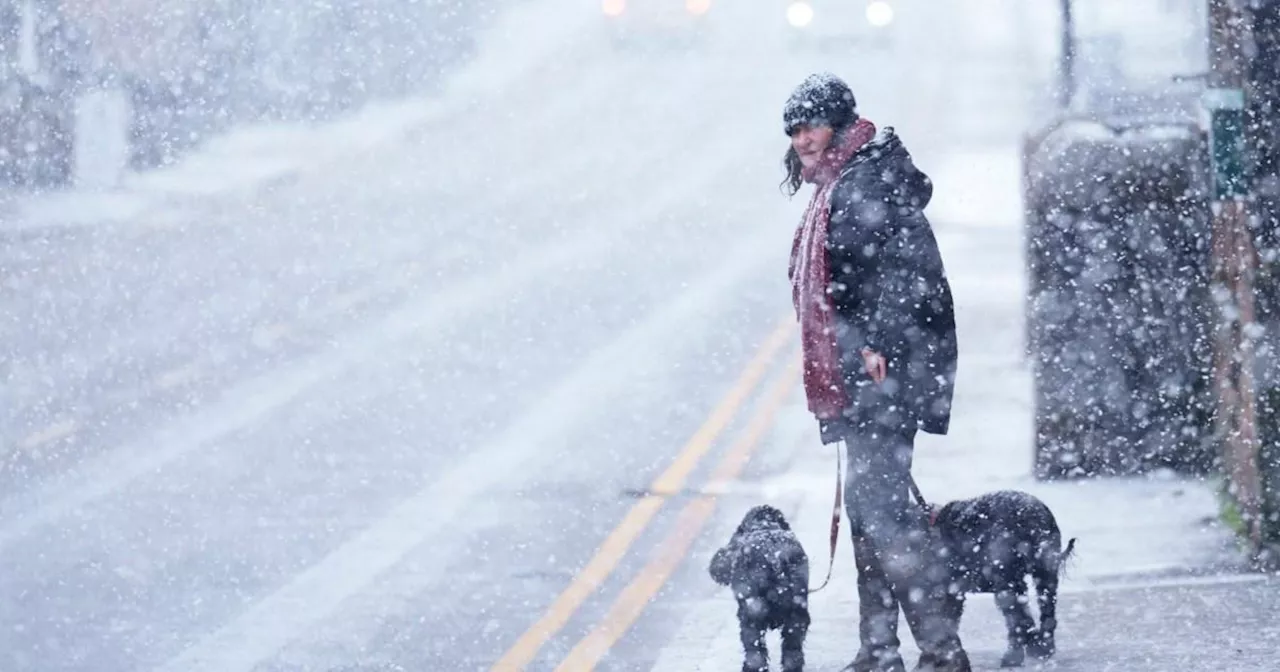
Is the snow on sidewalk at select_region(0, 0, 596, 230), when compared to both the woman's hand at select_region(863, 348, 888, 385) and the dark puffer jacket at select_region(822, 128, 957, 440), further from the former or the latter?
the woman's hand at select_region(863, 348, 888, 385)

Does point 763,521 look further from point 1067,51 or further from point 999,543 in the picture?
point 1067,51

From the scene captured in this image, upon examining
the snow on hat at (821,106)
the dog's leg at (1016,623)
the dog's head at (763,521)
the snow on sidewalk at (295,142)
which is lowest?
the snow on sidewalk at (295,142)

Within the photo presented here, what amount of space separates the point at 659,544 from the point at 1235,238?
2.92m

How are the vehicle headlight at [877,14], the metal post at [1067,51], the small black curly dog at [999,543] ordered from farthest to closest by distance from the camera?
the vehicle headlight at [877,14]
the metal post at [1067,51]
the small black curly dog at [999,543]

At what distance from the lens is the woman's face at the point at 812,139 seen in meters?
5.75

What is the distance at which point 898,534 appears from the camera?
5727 mm

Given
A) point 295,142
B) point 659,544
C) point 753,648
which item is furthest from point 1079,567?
point 295,142

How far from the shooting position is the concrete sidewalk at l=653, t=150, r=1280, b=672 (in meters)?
6.39

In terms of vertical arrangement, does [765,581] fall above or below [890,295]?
below

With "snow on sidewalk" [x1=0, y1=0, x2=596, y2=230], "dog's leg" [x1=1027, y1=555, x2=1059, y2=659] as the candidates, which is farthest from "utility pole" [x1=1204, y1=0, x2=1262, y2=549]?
"snow on sidewalk" [x1=0, y1=0, x2=596, y2=230]

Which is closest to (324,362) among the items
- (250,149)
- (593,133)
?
(250,149)

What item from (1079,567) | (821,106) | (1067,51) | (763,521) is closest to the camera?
(821,106)

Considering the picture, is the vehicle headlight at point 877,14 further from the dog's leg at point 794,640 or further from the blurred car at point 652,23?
the dog's leg at point 794,640

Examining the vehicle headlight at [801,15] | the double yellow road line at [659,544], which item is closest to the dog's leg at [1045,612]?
the double yellow road line at [659,544]
